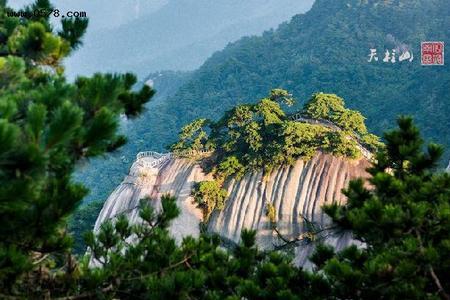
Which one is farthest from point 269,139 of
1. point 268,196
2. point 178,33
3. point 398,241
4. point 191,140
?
point 178,33

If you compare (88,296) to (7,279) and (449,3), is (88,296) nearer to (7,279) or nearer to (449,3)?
(7,279)

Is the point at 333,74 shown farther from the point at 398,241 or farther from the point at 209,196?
the point at 398,241

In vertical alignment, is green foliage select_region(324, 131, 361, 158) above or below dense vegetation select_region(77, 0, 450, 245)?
below

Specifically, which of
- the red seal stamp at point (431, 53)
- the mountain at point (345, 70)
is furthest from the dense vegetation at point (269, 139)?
the mountain at point (345, 70)

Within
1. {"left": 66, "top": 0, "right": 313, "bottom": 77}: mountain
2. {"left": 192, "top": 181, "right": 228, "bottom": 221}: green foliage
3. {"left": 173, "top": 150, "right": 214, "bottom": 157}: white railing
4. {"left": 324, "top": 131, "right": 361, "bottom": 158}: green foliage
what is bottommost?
{"left": 192, "top": 181, "right": 228, "bottom": 221}: green foliage

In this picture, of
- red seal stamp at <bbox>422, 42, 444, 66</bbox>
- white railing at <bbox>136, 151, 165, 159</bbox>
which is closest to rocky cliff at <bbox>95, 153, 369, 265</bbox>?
white railing at <bbox>136, 151, 165, 159</bbox>

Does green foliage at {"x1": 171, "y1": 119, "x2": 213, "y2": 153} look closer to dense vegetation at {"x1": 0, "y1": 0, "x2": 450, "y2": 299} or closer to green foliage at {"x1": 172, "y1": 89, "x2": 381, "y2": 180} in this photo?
green foliage at {"x1": 172, "y1": 89, "x2": 381, "y2": 180}
